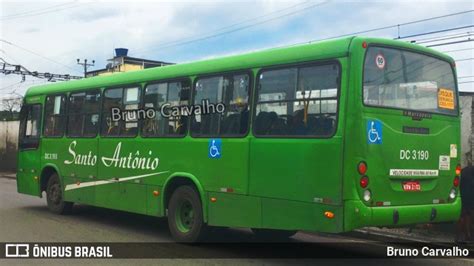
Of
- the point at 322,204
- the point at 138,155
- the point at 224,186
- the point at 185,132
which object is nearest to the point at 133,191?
the point at 138,155

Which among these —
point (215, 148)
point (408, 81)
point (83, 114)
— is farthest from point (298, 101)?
point (83, 114)

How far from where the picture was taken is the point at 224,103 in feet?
28.1

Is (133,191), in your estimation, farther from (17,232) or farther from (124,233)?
(17,232)

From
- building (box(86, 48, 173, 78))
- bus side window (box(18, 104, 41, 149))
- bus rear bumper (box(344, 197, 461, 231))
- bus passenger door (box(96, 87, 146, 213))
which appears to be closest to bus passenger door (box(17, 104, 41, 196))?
bus side window (box(18, 104, 41, 149))

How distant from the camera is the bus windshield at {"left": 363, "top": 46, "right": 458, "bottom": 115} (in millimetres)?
7105

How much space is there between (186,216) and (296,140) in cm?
282

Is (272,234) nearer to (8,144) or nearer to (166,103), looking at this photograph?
(166,103)

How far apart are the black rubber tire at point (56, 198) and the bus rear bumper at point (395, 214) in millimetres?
7756

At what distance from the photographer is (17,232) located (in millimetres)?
10117

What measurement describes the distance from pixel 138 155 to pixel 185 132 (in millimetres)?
1412

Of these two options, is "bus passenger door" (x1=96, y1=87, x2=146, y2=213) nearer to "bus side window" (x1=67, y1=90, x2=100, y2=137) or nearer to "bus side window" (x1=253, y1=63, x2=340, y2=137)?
"bus side window" (x1=67, y1=90, x2=100, y2=137)

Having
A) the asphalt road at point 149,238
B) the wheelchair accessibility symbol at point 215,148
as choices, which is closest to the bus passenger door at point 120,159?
the asphalt road at point 149,238

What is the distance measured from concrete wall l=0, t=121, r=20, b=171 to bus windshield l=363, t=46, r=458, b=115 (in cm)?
2534

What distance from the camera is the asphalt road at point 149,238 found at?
802cm
